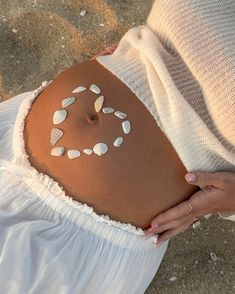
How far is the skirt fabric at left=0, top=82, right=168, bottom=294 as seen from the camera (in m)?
1.05

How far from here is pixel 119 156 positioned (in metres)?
1.12

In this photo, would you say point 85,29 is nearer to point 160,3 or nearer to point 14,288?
point 160,3

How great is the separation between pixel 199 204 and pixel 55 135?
30cm

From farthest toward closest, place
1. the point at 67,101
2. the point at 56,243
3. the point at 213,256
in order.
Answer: the point at 213,256
the point at 67,101
the point at 56,243

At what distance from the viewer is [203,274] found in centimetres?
159

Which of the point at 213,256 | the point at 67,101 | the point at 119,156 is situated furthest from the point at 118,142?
the point at 213,256

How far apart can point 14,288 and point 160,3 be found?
1.95ft

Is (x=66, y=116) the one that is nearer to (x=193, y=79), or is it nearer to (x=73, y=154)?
(x=73, y=154)

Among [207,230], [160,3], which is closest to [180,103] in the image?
[160,3]

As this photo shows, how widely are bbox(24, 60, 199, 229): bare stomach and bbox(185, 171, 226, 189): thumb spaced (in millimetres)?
30

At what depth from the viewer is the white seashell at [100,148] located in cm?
112

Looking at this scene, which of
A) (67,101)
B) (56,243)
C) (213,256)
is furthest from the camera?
(213,256)

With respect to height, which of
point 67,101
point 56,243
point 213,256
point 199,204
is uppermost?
point 67,101

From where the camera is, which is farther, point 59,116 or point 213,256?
point 213,256
